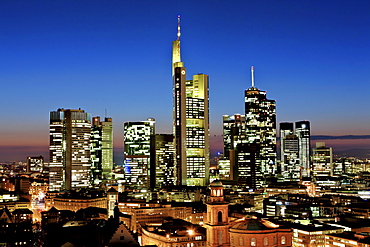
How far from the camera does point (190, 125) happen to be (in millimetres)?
183625

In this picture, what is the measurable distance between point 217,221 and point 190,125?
125 m

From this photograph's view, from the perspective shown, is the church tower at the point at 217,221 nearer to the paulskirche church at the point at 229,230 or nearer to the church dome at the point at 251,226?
the paulskirche church at the point at 229,230

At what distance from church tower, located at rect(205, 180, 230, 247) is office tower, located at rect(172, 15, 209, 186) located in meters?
118

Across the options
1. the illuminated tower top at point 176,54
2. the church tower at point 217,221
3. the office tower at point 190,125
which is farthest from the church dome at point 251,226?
the illuminated tower top at point 176,54

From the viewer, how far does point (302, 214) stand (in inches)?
4392

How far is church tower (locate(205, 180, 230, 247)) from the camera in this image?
193 ft

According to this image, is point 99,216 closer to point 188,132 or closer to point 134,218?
point 134,218

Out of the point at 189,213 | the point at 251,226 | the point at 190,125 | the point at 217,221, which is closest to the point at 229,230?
the point at 217,221

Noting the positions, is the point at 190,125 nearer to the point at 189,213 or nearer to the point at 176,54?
the point at 176,54

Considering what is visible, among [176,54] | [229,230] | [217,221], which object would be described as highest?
[176,54]

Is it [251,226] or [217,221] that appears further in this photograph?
[251,226]

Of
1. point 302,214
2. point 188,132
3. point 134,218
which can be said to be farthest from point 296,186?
point 134,218

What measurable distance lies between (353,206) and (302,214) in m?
20.0

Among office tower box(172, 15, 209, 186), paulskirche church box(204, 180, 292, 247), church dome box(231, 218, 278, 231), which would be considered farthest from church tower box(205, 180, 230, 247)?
office tower box(172, 15, 209, 186)
